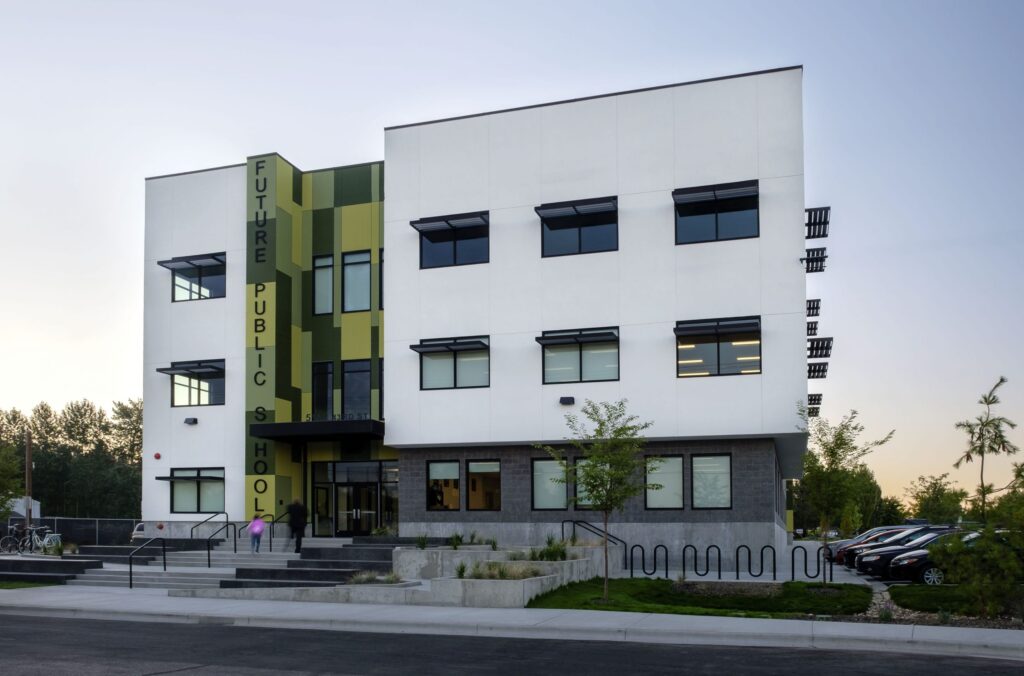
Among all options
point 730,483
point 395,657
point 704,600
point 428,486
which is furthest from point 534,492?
point 395,657

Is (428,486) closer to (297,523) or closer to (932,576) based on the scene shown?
(297,523)

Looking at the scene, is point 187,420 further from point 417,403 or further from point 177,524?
point 417,403

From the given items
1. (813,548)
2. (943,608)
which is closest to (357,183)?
(943,608)

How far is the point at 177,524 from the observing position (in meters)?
37.5

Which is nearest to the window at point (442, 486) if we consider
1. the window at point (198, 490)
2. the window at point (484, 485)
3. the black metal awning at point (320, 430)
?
the window at point (484, 485)

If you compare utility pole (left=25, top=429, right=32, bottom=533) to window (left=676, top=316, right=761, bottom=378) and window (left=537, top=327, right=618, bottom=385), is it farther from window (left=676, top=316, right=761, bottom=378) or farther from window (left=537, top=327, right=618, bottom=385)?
window (left=676, top=316, right=761, bottom=378)

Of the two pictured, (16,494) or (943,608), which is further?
(16,494)

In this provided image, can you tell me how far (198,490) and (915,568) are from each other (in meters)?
26.0

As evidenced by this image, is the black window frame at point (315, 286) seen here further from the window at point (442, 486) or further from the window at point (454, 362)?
the window at point (442, 486)

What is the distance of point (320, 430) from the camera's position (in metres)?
35.7

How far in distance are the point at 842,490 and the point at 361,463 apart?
18.6 meters

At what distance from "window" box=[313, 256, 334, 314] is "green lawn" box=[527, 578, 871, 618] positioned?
60.5 ft

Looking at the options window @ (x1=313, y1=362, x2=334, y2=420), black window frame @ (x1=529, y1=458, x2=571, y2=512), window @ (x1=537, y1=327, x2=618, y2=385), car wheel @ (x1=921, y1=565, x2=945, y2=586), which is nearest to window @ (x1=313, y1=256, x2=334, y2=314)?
window @ (x1=313, y1=362, x2=334, y2=420)

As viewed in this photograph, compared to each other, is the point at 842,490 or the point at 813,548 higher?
the point at 842,490
